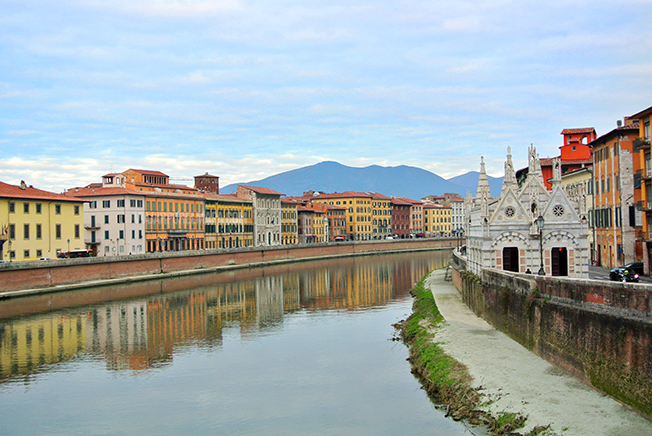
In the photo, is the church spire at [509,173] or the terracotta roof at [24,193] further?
the terracotta roof at [24,193]

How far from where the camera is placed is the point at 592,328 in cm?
1964

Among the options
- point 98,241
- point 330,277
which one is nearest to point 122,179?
point 98,241

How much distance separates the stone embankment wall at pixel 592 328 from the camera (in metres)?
17.1

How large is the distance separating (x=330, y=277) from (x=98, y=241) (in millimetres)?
32378

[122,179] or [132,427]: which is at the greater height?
[122,179]

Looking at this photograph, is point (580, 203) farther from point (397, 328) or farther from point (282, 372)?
point (282, 372)

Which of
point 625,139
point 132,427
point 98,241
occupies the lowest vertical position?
point 132,427

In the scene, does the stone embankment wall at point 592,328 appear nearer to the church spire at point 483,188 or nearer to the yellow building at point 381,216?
the church spire at point 483,188

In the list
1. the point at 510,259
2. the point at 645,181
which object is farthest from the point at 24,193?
the point at 645,181

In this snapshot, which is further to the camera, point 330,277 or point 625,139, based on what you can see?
point 330,277

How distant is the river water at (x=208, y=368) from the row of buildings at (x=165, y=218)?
13.6 meters

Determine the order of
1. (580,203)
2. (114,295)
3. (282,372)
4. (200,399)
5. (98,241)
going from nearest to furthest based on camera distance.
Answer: (200,399)
(282,372)
(580,203)
(114,295)
(98,241)

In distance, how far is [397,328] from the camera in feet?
128

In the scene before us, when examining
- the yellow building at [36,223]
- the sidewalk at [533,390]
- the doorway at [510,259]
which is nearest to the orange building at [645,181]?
the doorway at [510,259]
